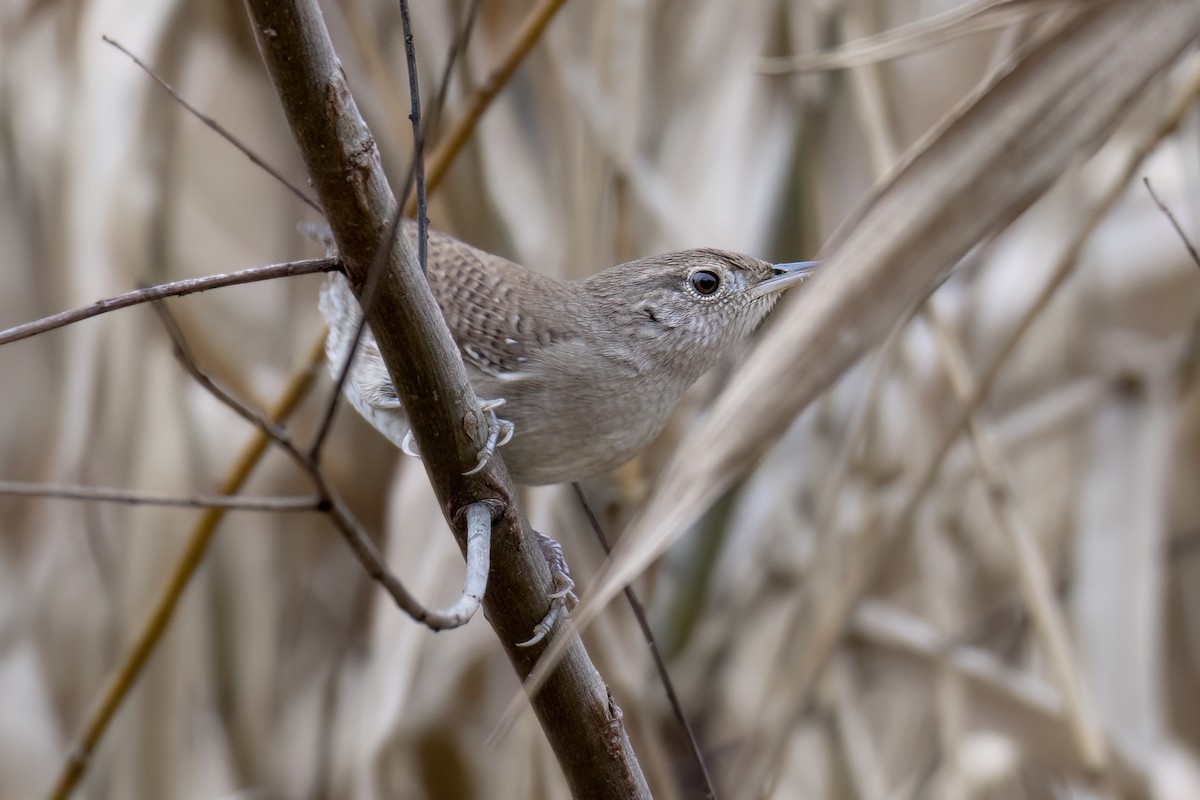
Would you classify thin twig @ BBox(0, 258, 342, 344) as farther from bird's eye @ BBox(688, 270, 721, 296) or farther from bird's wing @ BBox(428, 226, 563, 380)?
bird's eye @ BBox(688, 270, 721, 296)

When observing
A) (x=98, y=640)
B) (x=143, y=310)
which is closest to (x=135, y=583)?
(x=98, y=640)

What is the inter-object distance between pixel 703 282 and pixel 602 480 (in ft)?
2.83

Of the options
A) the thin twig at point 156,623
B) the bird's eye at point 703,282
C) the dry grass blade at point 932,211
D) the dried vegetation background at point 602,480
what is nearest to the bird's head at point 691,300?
the bird's eye at point 703,282

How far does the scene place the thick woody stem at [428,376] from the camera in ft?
2.78

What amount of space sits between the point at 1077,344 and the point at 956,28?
233 cm

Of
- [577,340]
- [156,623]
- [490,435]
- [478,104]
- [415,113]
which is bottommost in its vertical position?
[156,623]

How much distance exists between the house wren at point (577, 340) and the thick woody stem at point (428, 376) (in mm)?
175

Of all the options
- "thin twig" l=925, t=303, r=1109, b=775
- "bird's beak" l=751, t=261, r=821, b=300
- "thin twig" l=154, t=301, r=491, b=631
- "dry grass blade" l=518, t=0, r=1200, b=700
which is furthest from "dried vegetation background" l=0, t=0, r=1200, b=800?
"dry grass blade" l=518, t=0, r=1200, b=700

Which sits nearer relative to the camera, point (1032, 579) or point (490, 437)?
point (490, 437)

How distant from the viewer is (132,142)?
2.08 m

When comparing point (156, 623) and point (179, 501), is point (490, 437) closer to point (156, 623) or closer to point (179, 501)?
point (179, 501)

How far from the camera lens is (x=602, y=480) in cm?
243

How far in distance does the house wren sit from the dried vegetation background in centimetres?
33

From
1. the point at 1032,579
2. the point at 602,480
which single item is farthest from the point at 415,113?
the point at 602,480
